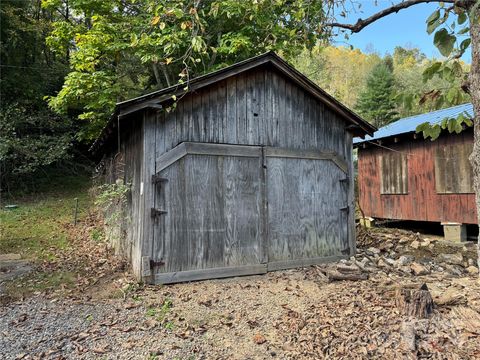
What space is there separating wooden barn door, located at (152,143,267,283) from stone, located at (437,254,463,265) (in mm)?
4236

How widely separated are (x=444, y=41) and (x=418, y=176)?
9.82 meters

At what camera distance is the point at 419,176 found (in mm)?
11383

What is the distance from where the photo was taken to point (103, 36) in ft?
41.2

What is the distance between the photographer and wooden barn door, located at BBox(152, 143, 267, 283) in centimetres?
619

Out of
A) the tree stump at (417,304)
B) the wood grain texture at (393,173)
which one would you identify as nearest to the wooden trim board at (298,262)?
the tree stump at (417,304)

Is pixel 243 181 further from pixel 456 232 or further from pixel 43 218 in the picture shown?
pixel 43 218

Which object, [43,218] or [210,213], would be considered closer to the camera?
[210,213]

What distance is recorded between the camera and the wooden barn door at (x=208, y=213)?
20.3ft

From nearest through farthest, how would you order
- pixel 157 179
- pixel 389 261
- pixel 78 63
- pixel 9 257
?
pixel 157 179, pixel 389 261, pixel 9 257, pixel 78 63

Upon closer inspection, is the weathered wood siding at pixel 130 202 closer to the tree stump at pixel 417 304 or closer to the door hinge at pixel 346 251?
the tree stump at pixel 417 304

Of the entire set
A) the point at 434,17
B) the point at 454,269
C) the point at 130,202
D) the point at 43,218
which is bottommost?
the point at 454,269

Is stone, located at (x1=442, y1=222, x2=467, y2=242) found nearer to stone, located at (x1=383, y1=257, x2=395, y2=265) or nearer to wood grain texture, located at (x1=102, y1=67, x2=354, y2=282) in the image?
stone, located at (x1=383, y1=257, x2=395, y2=265)

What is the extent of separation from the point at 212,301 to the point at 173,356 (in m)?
1.57

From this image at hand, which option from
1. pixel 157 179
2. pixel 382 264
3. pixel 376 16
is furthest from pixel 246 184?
pixel 376 16
